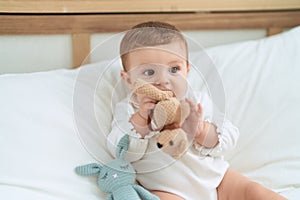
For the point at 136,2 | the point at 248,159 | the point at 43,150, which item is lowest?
the point at 248,159

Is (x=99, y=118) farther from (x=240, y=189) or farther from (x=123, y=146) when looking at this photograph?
(x=240, y=189)

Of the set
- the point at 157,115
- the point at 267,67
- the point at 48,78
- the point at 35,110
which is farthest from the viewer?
the point at 267,67

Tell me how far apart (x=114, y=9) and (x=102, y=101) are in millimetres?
328

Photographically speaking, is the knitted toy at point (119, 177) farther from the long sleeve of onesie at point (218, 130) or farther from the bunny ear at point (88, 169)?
the long sleeve of onesie at point (218, 130)

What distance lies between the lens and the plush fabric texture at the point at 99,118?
3.35ft

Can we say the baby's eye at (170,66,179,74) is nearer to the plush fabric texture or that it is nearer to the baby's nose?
the baby's nose

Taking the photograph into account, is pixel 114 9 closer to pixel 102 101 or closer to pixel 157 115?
pixel 102 101

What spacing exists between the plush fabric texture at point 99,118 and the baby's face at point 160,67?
161 millimetres

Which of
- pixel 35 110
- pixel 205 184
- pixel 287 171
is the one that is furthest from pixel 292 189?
pixel 35 110

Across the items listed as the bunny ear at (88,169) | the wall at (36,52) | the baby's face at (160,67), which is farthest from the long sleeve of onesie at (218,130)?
the wall at (36,52)

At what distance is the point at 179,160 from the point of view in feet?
3.65

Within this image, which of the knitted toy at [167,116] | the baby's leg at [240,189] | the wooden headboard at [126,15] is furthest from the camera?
the wooden headboard at [126,15]

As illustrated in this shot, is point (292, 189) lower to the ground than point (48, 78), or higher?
lower

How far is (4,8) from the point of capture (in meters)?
1.31
